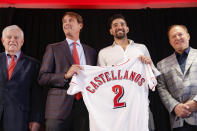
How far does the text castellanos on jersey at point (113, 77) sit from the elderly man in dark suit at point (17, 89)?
24.2 inches

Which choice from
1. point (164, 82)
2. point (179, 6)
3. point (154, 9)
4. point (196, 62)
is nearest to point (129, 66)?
point (164, 82)

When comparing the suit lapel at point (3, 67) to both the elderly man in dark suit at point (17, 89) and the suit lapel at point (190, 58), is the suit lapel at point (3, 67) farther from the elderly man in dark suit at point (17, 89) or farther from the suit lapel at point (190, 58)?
the suit lapel at point (190, 58)

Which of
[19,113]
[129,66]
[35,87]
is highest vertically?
[129,66]

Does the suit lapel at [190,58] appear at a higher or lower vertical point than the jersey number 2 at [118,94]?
higher

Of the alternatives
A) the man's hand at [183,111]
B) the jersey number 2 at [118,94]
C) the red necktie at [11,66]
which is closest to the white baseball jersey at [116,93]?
the jersey number 2 at [118,94]

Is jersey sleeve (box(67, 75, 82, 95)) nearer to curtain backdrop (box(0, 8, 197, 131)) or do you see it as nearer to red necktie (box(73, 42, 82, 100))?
red necktie (box(73, 42, 82, 100))

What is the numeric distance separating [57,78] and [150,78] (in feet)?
3.00

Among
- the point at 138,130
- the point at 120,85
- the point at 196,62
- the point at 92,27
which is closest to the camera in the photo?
the point at 138,130

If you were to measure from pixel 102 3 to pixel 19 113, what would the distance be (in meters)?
2.17

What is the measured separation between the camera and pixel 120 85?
233cm

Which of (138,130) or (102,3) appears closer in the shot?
(138,130)

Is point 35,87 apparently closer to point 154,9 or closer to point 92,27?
point 92,27

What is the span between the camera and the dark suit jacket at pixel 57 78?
2226mm

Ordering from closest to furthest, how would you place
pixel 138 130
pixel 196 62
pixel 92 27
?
pixel 138 130, pixel 196 62, pixel 92 27
